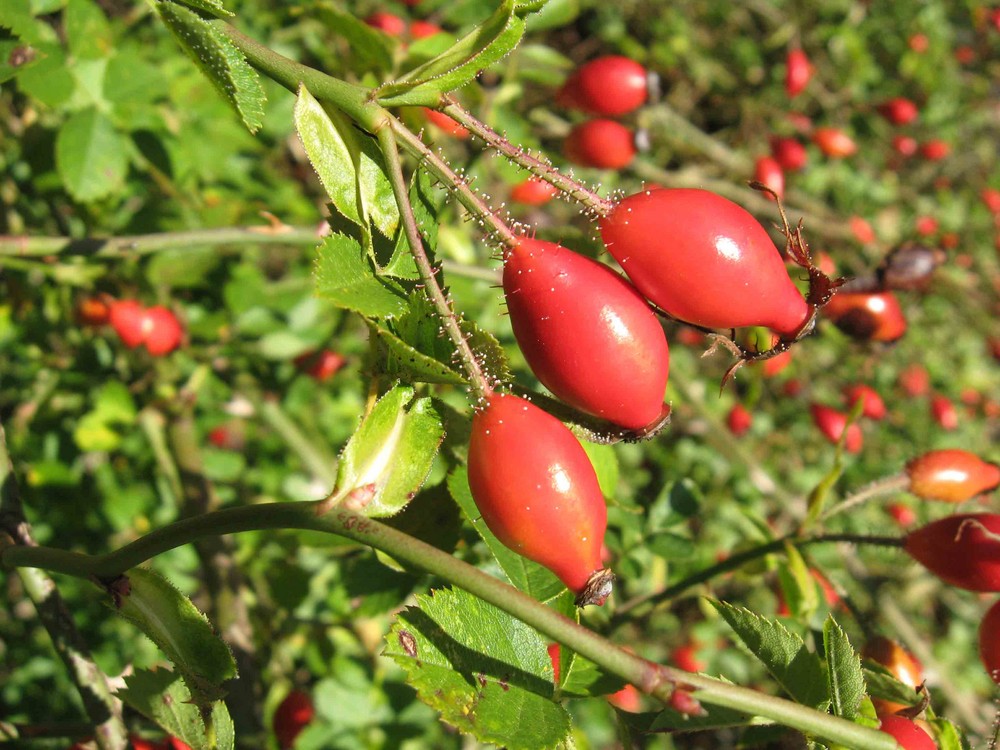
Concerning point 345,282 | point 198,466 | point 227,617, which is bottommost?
point 227,617

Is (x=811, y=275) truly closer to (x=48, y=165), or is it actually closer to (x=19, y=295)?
(x=48, y=165)

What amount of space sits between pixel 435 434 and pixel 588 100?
1.86 meters

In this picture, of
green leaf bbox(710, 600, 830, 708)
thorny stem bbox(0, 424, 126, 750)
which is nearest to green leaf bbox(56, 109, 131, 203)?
thorny stem bbox(0, 424, 126, 750)

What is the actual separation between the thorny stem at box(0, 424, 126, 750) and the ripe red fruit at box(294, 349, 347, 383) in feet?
5.30

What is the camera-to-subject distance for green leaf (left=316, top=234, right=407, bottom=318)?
0.95 metres

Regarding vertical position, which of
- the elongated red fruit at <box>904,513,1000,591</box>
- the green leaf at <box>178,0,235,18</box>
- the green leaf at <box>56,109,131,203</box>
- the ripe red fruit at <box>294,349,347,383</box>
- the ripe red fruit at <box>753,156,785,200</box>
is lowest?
the ripe red fruit at <box>753,156,785,200</box>

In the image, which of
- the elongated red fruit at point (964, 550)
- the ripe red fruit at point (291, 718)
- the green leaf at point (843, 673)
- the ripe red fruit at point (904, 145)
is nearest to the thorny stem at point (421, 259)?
the green leaf at point (843, 673)

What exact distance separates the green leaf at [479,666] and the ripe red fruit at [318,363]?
1927 mm

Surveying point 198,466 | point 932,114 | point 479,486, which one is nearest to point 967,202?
point 932,114

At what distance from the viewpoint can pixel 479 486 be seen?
104cm

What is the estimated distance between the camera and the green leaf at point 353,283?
951 millimetres

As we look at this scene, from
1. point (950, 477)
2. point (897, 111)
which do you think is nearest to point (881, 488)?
point (950, 477)

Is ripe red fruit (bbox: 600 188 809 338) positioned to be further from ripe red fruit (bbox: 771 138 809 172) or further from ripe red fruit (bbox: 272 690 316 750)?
ripe red fruit (bbox: 771 138 809 172)

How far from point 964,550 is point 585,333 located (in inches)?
32.4
